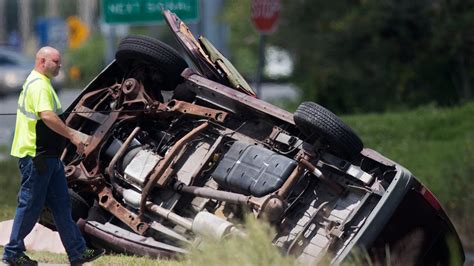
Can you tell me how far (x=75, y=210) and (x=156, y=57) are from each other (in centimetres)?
142

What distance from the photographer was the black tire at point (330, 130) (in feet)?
30.9

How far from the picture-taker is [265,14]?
62.6 feet

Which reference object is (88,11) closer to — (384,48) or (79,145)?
(384,48)

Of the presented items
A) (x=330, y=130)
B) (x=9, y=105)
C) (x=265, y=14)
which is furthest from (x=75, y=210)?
(x=9, y=105)

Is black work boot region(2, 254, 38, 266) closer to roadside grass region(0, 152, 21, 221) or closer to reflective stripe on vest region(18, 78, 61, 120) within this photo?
reflective stripe on vest region(18, 78, 61, 120)

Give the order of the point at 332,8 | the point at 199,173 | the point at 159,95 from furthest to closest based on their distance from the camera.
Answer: the point at 332,8 → the point at 159,95 → the point at 199,173

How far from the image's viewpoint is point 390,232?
9.48 meters

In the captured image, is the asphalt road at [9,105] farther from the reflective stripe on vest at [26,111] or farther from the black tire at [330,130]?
the black tire at [330,130]

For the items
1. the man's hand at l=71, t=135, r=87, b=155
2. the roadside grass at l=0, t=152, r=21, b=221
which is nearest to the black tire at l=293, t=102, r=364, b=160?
the man's hand at l=71, t=135, r=87, b=155

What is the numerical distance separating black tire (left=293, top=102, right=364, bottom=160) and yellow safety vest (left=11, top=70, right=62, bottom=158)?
1.85 meters

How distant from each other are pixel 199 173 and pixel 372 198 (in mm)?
1433

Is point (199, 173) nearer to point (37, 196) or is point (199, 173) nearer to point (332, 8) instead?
point (37, 196)

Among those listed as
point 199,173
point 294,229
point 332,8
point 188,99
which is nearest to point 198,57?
point 188,99

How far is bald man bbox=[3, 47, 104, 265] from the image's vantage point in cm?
917
